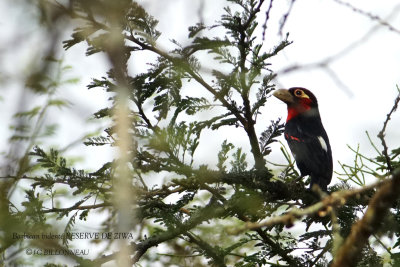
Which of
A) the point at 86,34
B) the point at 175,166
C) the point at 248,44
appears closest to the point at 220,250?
the point at 175,166

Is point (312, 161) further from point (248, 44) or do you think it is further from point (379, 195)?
point (379, 195)

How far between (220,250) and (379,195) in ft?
7.79

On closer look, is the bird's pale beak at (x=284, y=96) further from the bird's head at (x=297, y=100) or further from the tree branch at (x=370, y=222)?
the tree branch at (x=370, y=222)

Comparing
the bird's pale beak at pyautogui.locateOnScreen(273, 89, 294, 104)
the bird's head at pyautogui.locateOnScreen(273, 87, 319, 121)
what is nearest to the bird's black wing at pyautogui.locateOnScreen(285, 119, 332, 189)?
the bird's head at pyautogui.locateOnScreen(273, 87, 319, 121)

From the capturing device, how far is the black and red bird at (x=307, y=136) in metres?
5.49

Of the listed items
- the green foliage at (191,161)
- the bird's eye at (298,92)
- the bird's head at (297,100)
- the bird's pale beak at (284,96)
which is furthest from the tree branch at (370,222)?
the bird's eye at (298,92)

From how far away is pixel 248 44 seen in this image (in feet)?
12.1

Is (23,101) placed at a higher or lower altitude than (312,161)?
lower

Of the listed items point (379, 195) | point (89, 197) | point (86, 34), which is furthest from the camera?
point (89, 197)

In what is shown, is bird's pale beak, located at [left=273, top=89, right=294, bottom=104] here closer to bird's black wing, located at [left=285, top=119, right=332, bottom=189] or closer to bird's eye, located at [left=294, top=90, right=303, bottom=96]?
bird's eye, located at [left=294, top=90, right=303, bottom=96]

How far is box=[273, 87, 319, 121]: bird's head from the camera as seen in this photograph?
23.0 ft

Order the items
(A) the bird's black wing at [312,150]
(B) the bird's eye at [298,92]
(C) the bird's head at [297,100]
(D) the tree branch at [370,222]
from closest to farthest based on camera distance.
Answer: (D) the tree branch at [370,222] → (A) the bird's black wing at [312,150] → (C) the bird's head at [297,100] → (B) the bird's eye at [298,92]

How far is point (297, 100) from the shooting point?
7137 mm

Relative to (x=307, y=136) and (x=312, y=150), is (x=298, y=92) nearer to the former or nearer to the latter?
(x=307, y=136)
